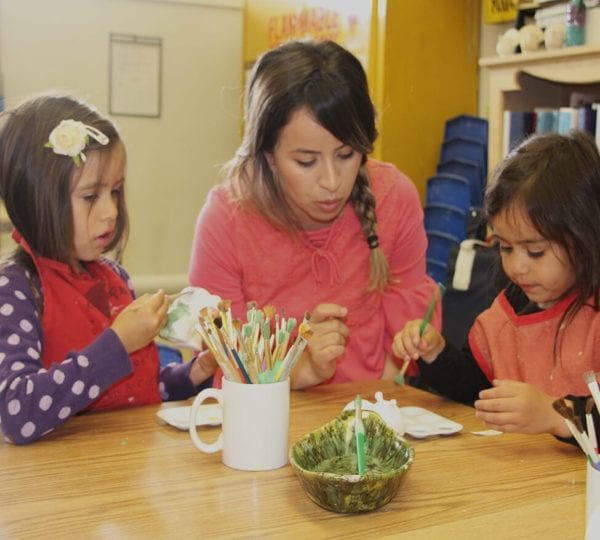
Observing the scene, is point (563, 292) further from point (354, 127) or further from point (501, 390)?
point (354, 127)

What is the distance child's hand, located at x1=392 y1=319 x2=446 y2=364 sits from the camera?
4.43ft

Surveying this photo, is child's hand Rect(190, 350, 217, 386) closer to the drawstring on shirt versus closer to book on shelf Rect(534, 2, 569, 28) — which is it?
the drawstring on shirt

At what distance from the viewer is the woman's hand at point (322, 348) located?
4.34 feet

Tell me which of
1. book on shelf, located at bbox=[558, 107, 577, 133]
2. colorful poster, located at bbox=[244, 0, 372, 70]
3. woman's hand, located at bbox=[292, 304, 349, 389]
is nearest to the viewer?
woman's hand, located at bbox=[292, 304, 349, 389]

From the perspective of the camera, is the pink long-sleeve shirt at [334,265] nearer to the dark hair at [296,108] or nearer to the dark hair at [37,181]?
the dark hair at [296,108]

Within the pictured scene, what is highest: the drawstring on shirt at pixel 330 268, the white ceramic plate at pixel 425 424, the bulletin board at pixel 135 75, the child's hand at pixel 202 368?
the bulletin board at pixel 135 75

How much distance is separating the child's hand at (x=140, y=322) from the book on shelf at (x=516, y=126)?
143cm

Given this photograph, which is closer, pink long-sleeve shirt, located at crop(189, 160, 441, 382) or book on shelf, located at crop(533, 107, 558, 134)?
pink long-sleeve shirt, located at crop(189, 160, 441, 382)

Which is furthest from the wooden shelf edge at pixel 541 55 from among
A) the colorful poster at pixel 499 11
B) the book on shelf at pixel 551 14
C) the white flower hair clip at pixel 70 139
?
the white flower hair clip at pixel 70 139

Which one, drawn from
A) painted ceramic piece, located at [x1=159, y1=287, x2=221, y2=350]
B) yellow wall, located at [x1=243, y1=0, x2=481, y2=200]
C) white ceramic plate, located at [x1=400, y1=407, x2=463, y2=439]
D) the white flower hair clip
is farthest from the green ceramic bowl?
yellow wall, located at [x1=243, y1=0, x2=481, y2=200]

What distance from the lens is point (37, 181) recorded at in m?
1.26

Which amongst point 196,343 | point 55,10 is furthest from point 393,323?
point 55,10

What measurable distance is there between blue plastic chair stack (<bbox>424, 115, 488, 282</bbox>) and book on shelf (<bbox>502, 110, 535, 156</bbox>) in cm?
31

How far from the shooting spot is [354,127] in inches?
57.5
